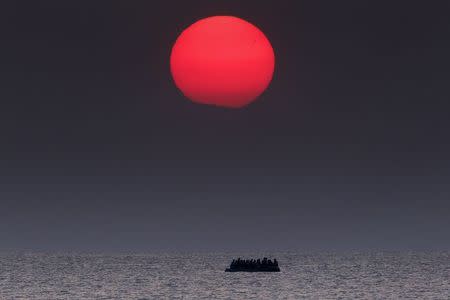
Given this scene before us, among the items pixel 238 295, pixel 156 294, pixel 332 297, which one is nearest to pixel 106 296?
pixel 156 294

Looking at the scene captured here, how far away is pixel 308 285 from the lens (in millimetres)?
192250

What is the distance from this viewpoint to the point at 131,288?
182500mm

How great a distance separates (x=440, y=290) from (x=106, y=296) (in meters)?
54.8

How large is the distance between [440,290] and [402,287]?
963cm

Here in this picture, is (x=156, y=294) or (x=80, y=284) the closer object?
(x=156, y=294)

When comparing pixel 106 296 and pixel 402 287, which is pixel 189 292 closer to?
pixel 106 296

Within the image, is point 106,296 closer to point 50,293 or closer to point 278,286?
point 50,293

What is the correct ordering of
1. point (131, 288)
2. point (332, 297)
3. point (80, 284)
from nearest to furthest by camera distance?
point (332, 297), point (131, 288), point (80, 284)

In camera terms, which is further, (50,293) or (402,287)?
(402,287)

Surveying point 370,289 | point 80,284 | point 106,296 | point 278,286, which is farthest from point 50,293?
point 370,289

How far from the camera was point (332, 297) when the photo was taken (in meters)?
163

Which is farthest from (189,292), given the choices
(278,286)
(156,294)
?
(278,286)

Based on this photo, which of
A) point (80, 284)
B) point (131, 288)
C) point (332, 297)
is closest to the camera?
point (332, 297)

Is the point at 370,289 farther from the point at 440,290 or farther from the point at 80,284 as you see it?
the point at 80,284
